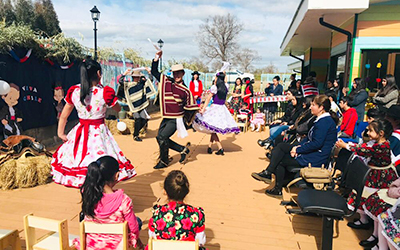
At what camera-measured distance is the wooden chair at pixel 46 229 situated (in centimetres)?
220

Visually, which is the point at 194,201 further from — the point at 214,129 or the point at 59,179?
the point at 214,129

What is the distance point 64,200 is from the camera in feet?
14.0

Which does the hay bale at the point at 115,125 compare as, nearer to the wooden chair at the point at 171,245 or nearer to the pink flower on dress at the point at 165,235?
the pink flower on dress at the point at 165,235

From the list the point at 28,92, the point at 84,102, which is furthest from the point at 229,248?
the point at 28,92

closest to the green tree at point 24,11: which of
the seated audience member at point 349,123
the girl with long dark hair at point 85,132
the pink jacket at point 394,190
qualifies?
the girl with long dark hair at point 85,132

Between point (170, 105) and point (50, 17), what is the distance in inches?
1643

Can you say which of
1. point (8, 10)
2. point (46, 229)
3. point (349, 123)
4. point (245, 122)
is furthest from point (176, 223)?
point (8, 10)

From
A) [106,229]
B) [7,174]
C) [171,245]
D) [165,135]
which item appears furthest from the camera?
[165,135]

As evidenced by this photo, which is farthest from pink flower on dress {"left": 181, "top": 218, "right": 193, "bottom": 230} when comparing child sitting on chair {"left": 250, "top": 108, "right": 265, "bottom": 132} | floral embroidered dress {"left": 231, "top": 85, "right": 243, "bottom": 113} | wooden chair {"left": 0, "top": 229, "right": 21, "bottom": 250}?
floral embroidered dress {"left": 231, "top": 85, "right": 243, "bottom": 113}

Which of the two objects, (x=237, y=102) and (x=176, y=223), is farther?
(x=237, y=102)

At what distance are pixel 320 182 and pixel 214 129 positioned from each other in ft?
A: 11.4

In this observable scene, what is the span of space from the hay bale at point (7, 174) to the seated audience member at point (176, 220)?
3.23 m

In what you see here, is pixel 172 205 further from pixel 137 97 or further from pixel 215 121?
pixel 137 97

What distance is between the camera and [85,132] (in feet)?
11.5
